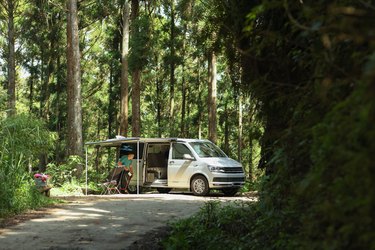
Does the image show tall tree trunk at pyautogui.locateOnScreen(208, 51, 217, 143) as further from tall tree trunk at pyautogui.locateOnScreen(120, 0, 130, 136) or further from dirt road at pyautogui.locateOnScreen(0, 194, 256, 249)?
dirt road at pyautogui.locateOnScreen(0, 194, 256, 249)

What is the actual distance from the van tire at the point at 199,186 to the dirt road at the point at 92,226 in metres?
4.16

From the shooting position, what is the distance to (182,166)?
1662 centimetres

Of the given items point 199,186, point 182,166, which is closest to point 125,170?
point 182,166

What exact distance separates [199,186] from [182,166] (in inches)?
38.6

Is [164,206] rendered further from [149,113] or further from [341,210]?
[149,113]

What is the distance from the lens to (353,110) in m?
2.15

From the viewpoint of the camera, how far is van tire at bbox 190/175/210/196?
15.9 metres

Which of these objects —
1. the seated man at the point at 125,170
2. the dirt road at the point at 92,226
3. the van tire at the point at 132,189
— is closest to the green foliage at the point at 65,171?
the seated man at the point at 125,170

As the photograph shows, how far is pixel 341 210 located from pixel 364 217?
14 cm

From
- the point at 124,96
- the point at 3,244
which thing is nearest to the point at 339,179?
the point at 3,244

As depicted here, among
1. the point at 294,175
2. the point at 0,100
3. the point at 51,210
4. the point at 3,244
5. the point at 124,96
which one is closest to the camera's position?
the point at 294,175

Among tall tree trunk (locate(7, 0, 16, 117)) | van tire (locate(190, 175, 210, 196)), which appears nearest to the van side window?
Result: van tire (locate(190, 175, 210, 196))

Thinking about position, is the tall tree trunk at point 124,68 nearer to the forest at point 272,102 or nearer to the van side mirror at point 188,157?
the forest at point 272,102

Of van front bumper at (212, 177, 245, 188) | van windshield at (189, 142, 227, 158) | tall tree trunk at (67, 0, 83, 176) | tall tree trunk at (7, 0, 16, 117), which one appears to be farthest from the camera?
tall tree trunk at (7, 0, 16, 117)
